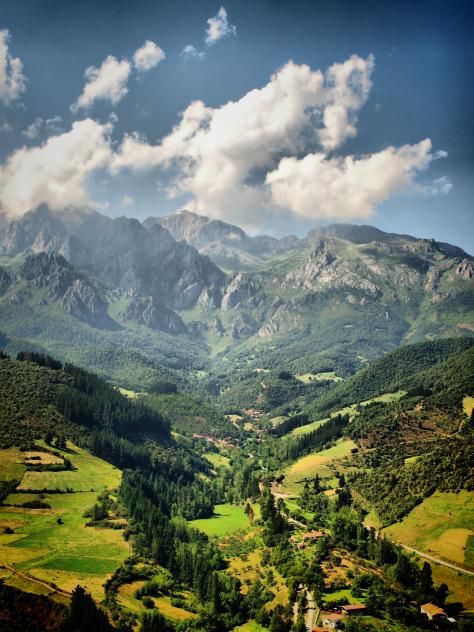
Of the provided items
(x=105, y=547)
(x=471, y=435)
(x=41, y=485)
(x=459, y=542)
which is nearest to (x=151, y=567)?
(x=105, y=547)

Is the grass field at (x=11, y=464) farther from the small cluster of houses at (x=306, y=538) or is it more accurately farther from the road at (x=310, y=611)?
the road at (x=310, y=611)

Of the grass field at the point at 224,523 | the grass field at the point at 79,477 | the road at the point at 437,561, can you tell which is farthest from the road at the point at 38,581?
the road at the point at 437,561

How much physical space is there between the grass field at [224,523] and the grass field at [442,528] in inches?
1987

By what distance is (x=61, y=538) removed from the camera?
117m

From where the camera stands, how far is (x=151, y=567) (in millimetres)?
114438

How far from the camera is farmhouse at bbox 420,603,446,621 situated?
313 feet

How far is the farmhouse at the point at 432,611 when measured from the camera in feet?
313

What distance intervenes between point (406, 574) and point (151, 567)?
59.9 metres

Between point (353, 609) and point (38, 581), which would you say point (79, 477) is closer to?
point (38, 581)

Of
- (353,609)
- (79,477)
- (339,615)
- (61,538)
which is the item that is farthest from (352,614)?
(79,477)

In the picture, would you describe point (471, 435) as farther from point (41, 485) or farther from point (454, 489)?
point (41, 485)

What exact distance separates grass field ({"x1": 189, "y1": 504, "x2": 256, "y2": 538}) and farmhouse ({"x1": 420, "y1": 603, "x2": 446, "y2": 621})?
70.5 meters

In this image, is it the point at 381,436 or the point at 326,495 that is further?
the point at 381,436

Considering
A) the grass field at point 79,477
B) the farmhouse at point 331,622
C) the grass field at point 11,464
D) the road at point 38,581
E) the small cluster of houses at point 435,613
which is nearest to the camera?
the road at point 38,581
